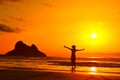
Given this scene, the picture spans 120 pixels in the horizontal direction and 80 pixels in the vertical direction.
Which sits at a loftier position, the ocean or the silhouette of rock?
the silhouette of rock

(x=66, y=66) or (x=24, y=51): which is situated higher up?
(x=24, y=51)

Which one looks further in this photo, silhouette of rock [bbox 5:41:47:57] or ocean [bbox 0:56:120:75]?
silhouette of rock [bbox 5:41:47:57]

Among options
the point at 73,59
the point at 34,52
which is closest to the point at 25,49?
the point at 34,52

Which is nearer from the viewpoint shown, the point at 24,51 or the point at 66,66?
the point at 66,66

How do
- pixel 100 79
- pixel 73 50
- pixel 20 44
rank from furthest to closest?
pixel 20 44 → pixel 73 50 → pixel 100 79

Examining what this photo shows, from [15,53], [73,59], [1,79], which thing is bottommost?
[1,79]

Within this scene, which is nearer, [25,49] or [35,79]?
[35,79]

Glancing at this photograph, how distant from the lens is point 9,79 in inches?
693

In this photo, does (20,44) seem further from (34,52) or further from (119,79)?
(119,79)

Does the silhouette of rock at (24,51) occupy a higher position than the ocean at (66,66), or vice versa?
the silhouette of rock at (24,51)

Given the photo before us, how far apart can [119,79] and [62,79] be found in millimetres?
3557

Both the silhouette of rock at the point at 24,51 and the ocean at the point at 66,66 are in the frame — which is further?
the silhouette of rock at the point at 24,51

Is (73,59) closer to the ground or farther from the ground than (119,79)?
farther from the ground

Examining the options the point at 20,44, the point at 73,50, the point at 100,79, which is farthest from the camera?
the point at 20,44
